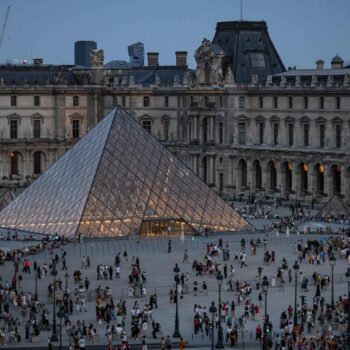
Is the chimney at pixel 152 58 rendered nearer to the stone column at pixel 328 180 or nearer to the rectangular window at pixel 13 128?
the rectangular window at pixel 13 128

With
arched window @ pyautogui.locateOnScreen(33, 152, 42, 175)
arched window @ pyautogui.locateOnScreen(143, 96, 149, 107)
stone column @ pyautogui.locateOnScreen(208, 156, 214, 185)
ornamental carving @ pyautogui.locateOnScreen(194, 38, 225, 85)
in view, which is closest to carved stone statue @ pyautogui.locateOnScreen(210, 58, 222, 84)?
ornamental carving @ pyautogui.locateOnScreen(194, 38, 225, 85)

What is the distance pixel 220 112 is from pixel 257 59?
4.72 metres

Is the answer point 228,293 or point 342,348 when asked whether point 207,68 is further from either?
point 342,348

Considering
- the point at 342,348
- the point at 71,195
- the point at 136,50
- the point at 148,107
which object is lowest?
the point at 342,348

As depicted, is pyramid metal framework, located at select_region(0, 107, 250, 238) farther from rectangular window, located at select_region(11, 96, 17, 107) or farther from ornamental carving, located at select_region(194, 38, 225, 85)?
rectangular window, located at select_region(11, 96, 17, 107)

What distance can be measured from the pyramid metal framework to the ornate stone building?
1557cm

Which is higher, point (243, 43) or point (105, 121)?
point (243, 43)

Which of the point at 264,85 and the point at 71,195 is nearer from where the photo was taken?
the point at 71,195

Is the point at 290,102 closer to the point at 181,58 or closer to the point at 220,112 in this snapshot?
the point at 220,112

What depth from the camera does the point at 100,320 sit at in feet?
148

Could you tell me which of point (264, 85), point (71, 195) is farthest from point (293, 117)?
point (71, 195)

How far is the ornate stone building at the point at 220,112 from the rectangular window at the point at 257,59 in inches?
2.7

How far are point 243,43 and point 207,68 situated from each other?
3.05 metres

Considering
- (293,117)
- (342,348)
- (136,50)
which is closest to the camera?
(342,348)
